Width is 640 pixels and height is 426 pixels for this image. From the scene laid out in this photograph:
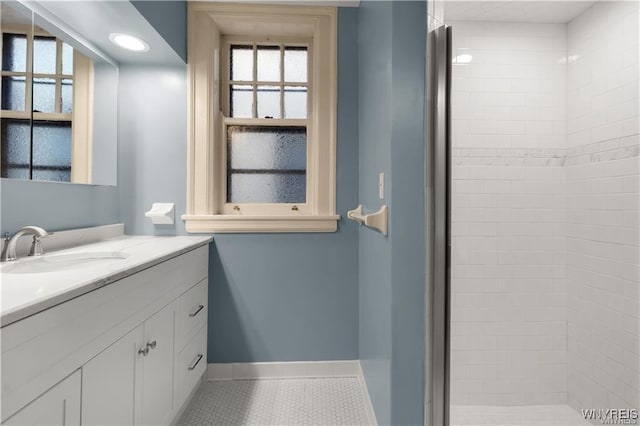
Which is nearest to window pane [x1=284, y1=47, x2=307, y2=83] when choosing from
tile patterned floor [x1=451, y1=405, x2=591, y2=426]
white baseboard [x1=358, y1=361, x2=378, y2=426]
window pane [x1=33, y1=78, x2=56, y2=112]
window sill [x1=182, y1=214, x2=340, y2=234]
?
window sill [x1=182, y1=214, x2=340, y2=234]

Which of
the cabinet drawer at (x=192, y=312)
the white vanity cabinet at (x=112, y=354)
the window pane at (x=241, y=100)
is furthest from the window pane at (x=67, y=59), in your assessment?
the cabinet drawer at (x=192, y=312)

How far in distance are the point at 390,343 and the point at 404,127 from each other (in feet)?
2.46

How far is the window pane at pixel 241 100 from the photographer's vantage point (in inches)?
80.4

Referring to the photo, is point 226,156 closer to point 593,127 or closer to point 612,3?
point 593,127

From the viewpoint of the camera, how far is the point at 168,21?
1.62m

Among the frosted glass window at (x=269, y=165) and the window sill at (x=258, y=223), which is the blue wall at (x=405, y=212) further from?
the frosted glass window at (x=269, y=165)

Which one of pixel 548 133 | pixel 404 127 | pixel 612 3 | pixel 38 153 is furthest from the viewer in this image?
pixel 548 133

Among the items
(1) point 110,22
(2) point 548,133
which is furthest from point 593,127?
(1) point 110,22

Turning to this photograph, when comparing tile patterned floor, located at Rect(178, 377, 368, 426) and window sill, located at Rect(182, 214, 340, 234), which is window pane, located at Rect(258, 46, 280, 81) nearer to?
window sill, located at Rect(182, 214, 340, 234)

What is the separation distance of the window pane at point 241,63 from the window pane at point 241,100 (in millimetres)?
63

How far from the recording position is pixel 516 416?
1.65 meters

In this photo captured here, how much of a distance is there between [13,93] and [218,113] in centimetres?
93

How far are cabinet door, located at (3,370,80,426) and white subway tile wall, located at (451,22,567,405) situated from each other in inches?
66.2

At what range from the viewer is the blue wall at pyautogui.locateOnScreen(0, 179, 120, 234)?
122cm
